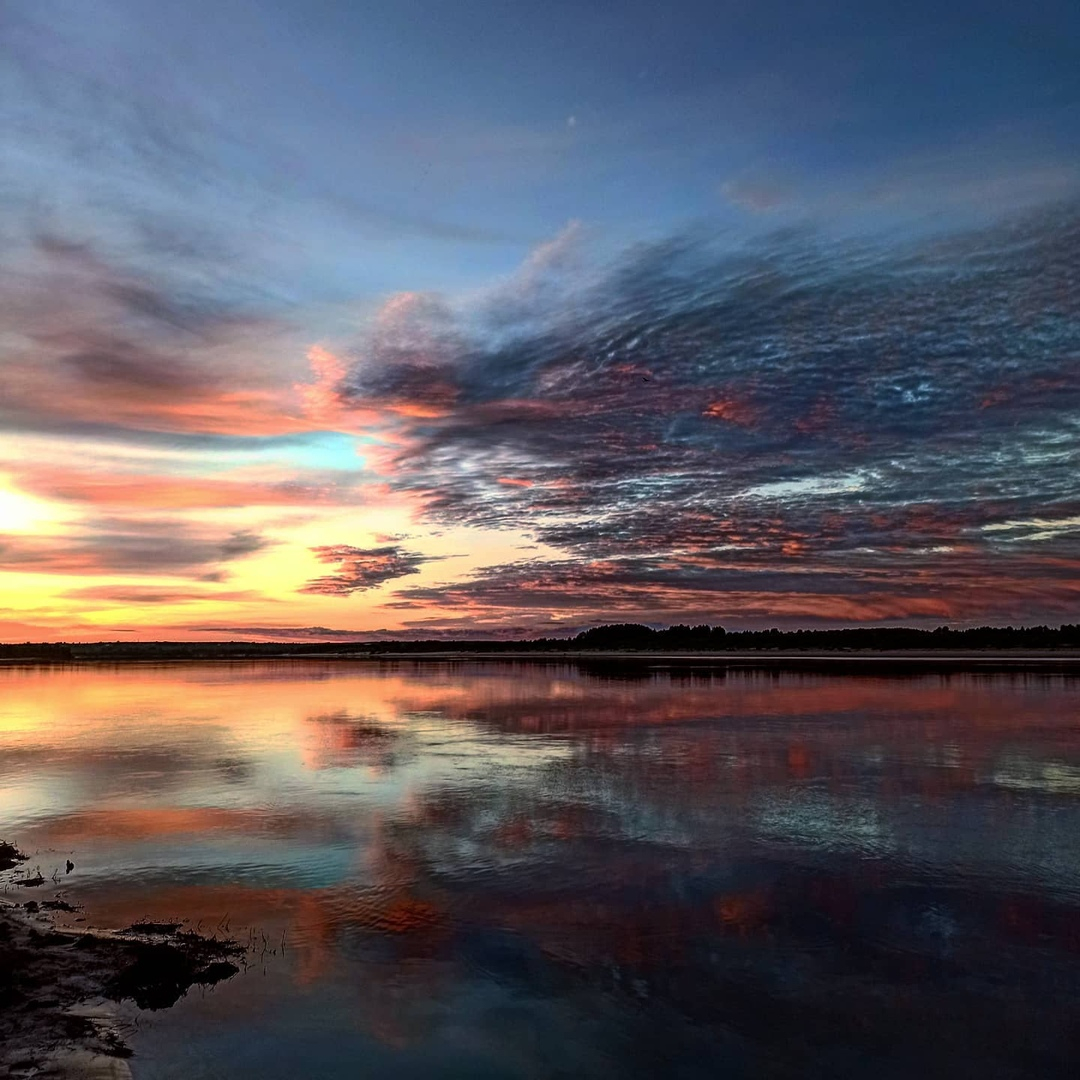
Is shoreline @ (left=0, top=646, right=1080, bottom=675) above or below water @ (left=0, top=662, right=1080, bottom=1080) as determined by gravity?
above

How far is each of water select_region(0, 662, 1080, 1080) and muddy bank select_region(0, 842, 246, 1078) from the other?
0.44m

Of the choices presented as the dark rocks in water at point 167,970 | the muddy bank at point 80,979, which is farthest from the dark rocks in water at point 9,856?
the dark rocks in water at point 167,970

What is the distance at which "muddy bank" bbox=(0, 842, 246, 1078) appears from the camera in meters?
8.82

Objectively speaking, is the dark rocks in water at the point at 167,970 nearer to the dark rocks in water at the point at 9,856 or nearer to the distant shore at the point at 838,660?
the dark rocks in water at the point at 9,856

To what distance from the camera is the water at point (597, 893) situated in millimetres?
9664

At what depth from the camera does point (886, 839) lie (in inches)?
694

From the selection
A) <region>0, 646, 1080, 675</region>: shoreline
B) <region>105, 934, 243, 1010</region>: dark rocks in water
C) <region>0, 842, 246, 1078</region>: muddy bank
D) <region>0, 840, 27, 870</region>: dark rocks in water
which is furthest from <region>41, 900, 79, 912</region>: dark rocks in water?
<region>0, 646, 1080, 675</region>: shoreline

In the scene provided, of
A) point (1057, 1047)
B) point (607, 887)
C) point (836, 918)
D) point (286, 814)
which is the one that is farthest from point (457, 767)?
point (1057, 1047)

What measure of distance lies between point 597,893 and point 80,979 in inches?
308

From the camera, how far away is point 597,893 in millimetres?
14438

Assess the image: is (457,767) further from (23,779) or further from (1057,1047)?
(1057,1047)

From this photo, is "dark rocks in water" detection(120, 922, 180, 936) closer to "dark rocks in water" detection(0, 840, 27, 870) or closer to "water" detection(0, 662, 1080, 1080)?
"water" detection(0, 662, 1080, 1080)

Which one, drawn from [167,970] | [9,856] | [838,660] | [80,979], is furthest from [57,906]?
[838,660]

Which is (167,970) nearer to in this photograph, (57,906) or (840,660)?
(57,906)
